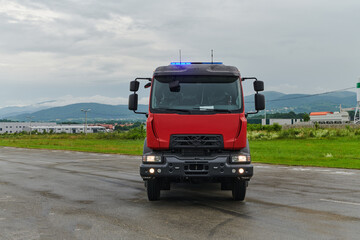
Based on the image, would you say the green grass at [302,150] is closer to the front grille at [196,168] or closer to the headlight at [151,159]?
the front grille at [196,168]

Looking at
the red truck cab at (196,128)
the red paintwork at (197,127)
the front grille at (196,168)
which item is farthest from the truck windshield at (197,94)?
the front grille at (196,168)

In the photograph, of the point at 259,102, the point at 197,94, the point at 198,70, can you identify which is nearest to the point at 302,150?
the point at 259,102

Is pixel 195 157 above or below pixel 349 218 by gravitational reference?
above

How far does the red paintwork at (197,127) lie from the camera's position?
8719 mm

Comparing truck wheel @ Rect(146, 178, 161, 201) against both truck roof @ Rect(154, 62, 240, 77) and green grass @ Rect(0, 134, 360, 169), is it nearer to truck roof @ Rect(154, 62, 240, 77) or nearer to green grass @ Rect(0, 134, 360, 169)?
truck roof @ Rect(154, 62, 240, 77)

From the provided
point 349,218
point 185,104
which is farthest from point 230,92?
point 349,218

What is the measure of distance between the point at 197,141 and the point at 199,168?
0.57 meters

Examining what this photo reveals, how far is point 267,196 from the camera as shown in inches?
409

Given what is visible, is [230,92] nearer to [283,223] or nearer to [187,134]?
[187,134]

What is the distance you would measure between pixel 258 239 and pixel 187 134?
316 cm

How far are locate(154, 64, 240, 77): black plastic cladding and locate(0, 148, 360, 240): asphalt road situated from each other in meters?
2.96

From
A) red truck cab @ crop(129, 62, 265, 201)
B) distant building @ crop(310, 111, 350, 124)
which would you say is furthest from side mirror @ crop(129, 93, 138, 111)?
distant building @ crop(310, 111, 350, 124)

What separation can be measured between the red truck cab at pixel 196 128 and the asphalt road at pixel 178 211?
0.81m

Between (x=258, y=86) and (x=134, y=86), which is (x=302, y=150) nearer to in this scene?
(x=258, y=86)
